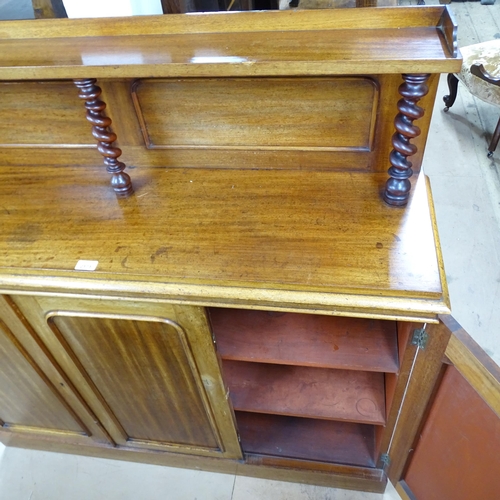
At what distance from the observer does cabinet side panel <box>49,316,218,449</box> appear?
0.89 metres

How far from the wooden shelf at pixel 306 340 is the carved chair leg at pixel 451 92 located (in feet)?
6.69

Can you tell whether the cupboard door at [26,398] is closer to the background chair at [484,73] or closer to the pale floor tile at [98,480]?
the pale floor tile at [98,480]

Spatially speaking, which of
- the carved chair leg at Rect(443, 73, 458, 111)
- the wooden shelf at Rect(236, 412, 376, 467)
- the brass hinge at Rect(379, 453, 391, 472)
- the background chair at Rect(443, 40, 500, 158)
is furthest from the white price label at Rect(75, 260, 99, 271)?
the carved chair leg at Rect(443, 73, 458, 111)

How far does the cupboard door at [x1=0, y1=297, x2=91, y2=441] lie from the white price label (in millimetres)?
200

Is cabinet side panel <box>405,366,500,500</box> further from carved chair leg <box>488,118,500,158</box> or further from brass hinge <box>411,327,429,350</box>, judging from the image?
carved chair leg <box>488,118,500,158</box>

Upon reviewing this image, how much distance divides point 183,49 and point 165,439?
40.0 inches

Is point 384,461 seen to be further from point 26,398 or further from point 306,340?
point 26,398

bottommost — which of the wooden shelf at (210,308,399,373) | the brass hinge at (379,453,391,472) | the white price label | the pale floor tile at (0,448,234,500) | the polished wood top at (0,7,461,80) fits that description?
the pale floor tile at (0,448,234,500)

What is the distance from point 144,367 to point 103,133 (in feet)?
1.68

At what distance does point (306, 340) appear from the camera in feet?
3.17

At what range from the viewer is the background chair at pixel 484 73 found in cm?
207

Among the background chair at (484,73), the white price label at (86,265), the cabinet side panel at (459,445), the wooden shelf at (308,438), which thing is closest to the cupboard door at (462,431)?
the cabinet side panel at (459,445)

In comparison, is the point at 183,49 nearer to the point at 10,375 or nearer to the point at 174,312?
the point at 174,312

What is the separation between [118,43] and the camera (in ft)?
2.62
